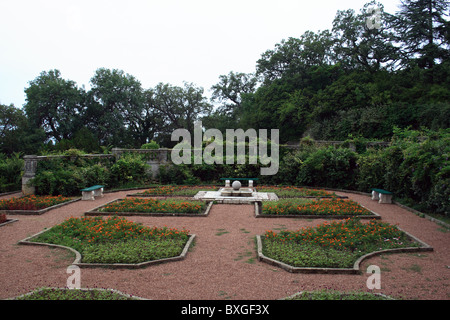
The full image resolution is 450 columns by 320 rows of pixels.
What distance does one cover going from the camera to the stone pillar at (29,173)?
1327 cm

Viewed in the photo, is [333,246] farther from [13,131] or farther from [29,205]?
[13,131]

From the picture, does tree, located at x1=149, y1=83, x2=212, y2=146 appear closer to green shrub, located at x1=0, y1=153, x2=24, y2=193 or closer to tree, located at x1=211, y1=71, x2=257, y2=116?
tree, located at x1=211, y1=71, x2=257, y2=116

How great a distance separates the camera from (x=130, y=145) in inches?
1534

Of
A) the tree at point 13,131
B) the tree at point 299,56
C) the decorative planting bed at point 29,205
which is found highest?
the tree at point 299,56

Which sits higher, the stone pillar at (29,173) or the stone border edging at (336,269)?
the stone pillar at (29,173)

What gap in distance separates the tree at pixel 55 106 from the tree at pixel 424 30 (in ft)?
116

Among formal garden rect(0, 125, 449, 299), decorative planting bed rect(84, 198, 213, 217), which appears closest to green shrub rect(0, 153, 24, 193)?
formal garden rect(0, 125, 449, 299)

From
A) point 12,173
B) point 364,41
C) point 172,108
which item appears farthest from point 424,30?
point 12,173

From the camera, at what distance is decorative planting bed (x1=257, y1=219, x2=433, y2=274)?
5.59 metres

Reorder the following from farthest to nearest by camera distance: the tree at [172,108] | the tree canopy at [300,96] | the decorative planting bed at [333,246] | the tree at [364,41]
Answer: the tree at [172,108]
the tree at [364,41]
the tree canopy at [300,96]
the decorative planting bed at [333,246]

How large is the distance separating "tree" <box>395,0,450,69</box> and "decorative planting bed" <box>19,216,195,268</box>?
2959cm

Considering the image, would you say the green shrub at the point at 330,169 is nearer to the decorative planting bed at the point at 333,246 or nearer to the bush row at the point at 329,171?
the bush row at the point at 329,171

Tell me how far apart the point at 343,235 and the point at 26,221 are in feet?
30.1

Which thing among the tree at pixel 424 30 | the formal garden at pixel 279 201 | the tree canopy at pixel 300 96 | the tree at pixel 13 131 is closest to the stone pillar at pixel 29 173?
the formal garden at pixel 279 201
